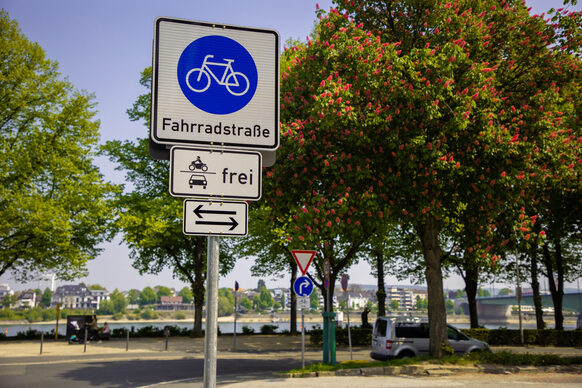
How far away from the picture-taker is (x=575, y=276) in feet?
130

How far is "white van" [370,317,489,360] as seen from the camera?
19234 millimetres

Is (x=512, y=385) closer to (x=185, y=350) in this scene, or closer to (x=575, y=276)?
(x=185, y=350)

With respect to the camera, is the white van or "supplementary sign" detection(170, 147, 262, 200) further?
the white van

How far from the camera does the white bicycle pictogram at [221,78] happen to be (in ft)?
9.84

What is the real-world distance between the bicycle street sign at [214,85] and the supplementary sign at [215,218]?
37cm

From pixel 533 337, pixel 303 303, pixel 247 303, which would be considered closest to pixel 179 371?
pixel 303 303

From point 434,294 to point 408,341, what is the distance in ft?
10.7

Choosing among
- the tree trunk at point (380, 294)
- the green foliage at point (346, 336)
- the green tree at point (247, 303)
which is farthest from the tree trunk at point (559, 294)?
the green tree at point (247, 303)

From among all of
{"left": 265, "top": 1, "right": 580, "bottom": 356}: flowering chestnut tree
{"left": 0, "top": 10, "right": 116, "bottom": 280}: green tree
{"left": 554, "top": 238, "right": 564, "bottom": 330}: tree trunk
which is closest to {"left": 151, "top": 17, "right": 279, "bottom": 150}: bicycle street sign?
{"left": 265, "top": 1, "right": 580, "bottom": 356}: flowering chestnut tree

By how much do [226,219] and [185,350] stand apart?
2400 centimetres

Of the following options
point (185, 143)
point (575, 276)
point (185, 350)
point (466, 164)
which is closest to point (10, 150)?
point (185, 350)

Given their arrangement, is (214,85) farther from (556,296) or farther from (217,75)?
(556,296)

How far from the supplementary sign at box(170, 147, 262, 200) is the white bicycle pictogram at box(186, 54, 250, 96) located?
1.25 feet

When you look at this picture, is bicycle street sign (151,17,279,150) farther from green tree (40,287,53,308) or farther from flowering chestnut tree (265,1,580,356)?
green tree (40,287,53,308)
